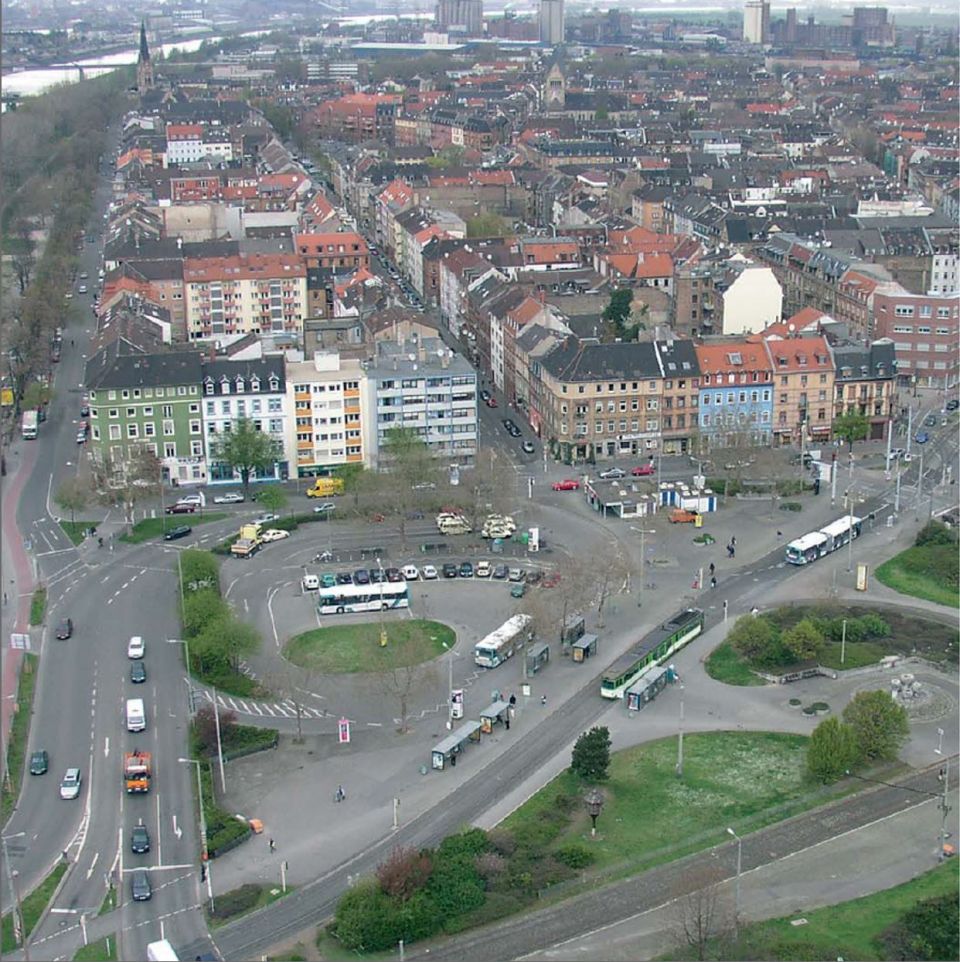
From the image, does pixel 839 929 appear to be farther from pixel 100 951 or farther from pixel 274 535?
pixel 274 535

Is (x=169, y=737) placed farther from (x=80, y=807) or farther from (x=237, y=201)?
(x=237, y=201)

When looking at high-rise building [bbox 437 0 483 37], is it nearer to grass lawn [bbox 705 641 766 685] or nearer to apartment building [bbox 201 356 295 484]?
apartment building [bbox 201 356 295 484]

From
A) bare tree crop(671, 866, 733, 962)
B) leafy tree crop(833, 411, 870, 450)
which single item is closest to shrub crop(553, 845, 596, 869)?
bare tree crop(671, 866, 733, 962)

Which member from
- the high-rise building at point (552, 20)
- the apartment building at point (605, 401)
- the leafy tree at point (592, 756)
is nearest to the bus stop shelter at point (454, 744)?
the leafy tree at point (592, 756)

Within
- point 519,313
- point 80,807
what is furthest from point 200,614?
point 519,313

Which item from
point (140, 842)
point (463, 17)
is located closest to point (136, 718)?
point (140, 842)

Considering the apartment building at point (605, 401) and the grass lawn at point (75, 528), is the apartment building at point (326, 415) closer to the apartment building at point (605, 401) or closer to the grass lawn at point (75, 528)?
the apartment building at point (605, 401)
